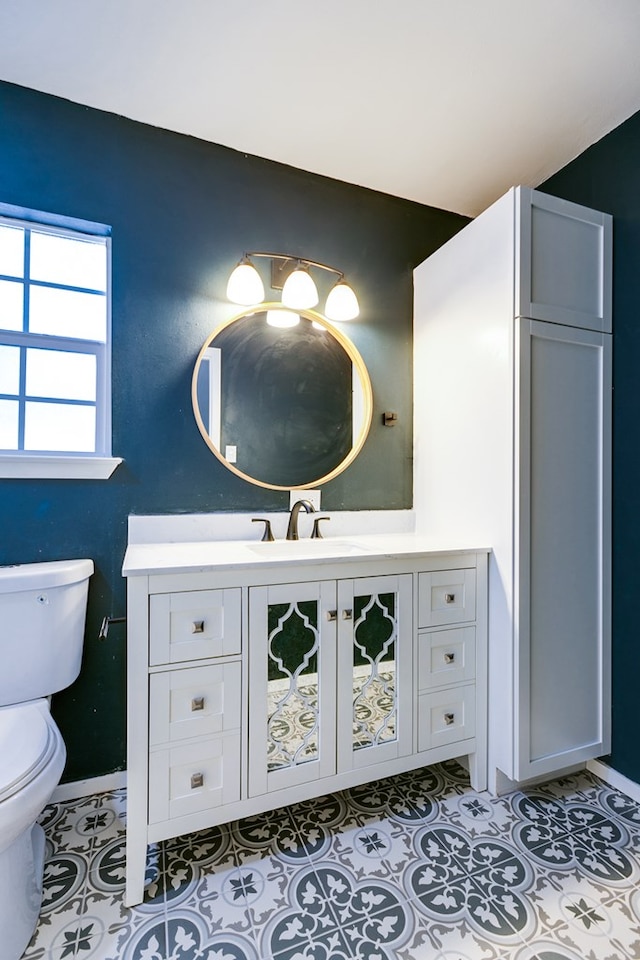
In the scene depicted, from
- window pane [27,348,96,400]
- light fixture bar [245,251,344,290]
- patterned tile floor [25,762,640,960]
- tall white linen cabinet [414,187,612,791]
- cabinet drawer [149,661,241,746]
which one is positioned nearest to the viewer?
patterned tile floor [25,762,640,960]

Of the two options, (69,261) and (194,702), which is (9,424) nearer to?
(69,261)

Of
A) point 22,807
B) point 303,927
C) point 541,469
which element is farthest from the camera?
point 541,469

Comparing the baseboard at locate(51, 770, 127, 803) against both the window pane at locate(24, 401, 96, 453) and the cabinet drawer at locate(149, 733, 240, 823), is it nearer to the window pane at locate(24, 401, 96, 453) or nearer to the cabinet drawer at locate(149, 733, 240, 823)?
the cabinet drawer at locate(149, 733, 240, 823)

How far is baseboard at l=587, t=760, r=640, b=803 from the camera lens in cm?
160

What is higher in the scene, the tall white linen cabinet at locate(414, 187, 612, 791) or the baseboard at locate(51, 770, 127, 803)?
the tall white linen cabinet at locate(414, 187, 612, 791)

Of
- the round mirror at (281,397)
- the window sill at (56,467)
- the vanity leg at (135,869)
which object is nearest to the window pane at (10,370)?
the window sill at (56,467)

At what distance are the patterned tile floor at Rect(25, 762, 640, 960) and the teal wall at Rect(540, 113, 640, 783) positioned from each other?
0.28 meters

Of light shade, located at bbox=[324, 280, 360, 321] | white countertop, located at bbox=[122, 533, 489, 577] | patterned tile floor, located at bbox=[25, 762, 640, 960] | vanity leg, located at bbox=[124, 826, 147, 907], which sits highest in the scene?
light shade, located at bbox=[324, 280, 360, 321]

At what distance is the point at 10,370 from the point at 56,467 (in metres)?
0.39

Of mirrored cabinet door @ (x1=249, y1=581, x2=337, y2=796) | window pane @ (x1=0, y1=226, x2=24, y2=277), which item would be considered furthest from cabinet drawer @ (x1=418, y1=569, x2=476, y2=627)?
window pane @ (x1=0, y1=226, x2=24, y2=277)

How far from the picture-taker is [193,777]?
124 centimetres

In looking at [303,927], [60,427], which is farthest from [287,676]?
[60,427]

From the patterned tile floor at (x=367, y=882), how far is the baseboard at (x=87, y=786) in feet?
0.08

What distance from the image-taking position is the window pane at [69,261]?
1654mm
